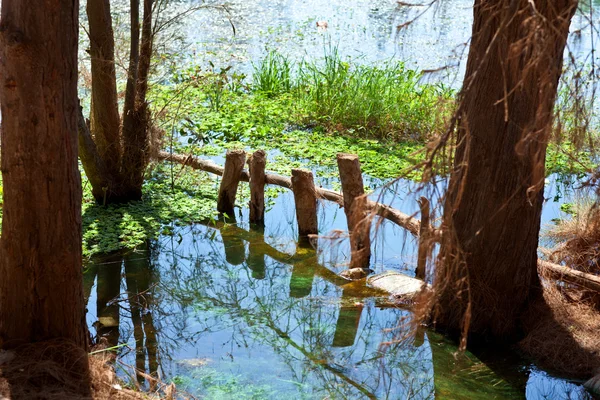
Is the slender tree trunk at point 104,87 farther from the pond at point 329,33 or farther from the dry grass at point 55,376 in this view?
the pond at point 329,33

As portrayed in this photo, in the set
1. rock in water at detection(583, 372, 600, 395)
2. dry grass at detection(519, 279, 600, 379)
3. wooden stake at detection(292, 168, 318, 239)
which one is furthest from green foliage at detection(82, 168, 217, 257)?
rock in water at detection(583, 372, 600, 395)

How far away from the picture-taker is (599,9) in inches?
583

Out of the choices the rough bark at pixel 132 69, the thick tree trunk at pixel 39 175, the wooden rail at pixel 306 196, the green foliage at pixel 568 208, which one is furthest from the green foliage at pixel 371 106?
the thick tree trunk at pixel 39 175

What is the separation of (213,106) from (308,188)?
394cm

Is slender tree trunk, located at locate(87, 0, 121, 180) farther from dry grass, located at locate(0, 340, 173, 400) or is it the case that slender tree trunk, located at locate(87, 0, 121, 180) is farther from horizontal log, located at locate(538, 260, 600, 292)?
horizontal log, located at locate(538, 260, 600, 292)

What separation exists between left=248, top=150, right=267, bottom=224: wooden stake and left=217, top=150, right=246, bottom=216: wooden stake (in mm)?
114

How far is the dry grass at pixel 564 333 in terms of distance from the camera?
4832 millimetres

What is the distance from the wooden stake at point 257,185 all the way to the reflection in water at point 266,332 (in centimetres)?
48

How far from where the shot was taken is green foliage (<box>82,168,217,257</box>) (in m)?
6.46

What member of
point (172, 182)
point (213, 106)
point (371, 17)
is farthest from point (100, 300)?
point (371, 17)

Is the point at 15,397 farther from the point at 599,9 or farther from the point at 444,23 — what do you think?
the point at 599,9

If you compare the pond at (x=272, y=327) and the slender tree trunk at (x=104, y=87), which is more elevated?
the slender tree trunk at (x=104, y=87)

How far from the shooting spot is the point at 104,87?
6797mm

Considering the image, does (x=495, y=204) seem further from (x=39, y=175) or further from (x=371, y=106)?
(x=371, y=106)
